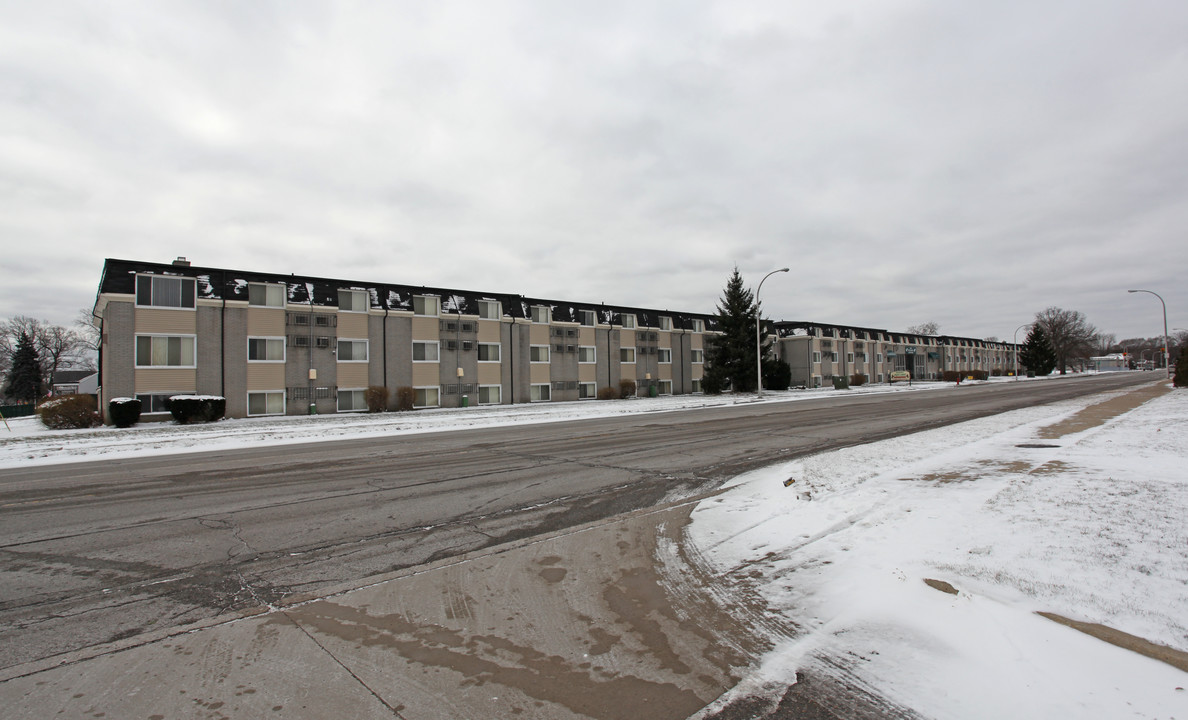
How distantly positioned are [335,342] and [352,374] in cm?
217

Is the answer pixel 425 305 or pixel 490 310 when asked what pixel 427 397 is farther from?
pixel 490 310

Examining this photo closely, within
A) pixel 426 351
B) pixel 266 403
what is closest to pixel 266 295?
pixel 266 403

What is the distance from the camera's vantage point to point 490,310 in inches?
1526

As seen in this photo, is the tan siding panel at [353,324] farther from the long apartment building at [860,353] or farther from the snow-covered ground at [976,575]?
the long apartment building at [860,353]

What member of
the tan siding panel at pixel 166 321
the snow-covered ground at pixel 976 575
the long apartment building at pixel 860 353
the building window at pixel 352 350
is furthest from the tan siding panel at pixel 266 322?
the long apartment building at pixel 860 353

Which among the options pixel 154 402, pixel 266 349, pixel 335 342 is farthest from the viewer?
pixel 335 342

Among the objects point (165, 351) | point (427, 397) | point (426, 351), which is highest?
point (426, 351)

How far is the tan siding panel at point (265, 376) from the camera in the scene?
1158 inches

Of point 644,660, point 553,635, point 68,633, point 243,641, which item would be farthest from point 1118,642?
point 68,633

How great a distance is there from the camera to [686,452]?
1222 cm

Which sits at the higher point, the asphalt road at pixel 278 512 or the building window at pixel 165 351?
the building window at pixel 165 351

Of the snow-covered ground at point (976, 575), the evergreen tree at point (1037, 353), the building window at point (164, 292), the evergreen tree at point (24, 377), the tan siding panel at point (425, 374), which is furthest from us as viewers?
the evergreen tree at point (1037, 353)

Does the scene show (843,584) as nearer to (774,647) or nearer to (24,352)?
(774,647)

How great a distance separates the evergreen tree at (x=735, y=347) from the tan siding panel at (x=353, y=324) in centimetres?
2611
